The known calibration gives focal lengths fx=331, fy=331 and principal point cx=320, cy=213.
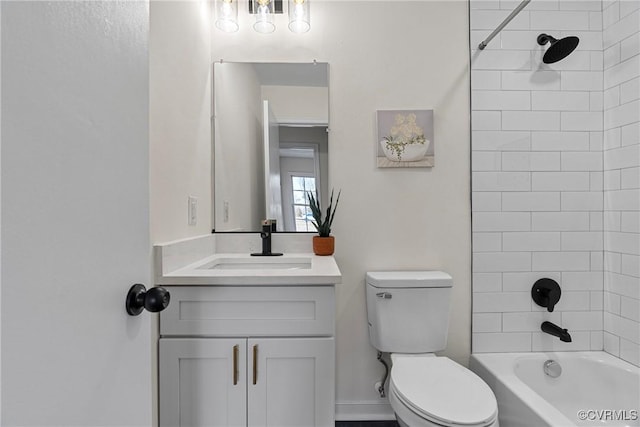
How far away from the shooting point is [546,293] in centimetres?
172

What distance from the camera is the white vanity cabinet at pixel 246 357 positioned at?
1183 mm

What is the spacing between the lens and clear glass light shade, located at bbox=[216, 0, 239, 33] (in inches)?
67.1

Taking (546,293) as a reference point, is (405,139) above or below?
above

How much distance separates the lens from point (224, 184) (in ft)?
5.91

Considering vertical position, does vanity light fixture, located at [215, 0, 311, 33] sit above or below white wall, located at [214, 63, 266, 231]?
above

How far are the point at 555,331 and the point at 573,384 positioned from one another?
257mm

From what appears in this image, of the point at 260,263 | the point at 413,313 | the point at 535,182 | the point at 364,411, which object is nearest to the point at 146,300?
the point at 260,263

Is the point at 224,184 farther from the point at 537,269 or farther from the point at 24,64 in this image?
the point at 537,269

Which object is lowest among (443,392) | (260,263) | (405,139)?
(443,392)

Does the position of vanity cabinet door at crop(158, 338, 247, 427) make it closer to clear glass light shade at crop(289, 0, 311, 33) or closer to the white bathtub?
the white bathtub

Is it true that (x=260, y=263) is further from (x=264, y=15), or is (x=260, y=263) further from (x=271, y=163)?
(x=264, y=15)

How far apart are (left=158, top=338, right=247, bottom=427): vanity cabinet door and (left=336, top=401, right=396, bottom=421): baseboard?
754 millimetres

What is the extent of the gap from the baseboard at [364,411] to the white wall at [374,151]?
0.19m

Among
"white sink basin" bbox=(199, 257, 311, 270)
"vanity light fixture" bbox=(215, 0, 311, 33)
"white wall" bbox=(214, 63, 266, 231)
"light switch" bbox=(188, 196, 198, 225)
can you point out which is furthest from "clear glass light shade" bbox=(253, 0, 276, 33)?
"white sink basin" bbox=(199, 257, 311, 270)
